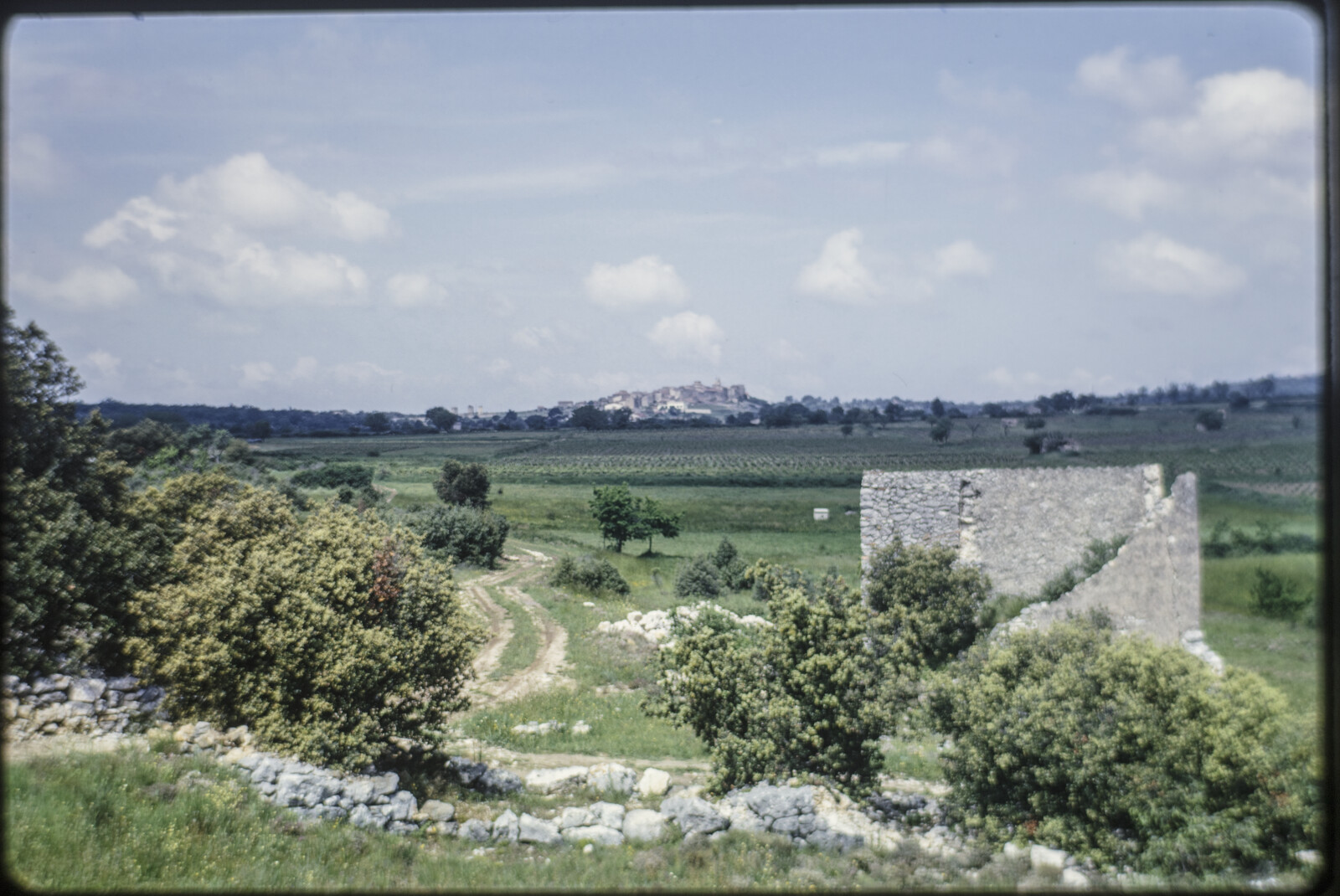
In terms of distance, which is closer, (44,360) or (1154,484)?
(44,360)

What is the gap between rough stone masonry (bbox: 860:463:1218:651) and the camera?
1212 cm

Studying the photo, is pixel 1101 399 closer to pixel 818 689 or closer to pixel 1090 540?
pixel 1090 540

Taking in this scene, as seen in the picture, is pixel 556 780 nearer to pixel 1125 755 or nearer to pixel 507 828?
pixel 507 828

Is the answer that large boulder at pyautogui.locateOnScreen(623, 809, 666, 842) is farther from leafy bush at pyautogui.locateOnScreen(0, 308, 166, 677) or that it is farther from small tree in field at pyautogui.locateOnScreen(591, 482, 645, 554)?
small tree in field at pyautogui.locateOnScreen(591, 482, 645, 554)

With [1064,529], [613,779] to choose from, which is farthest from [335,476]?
[1064,529]

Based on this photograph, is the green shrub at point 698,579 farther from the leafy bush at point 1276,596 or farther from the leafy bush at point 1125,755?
the leafy bush at point 1276,596

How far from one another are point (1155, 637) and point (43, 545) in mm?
17465

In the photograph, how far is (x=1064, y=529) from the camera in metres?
13.3

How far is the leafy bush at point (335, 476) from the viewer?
26.9 metres

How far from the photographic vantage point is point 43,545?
11.0 metres

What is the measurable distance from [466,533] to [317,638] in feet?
47.6

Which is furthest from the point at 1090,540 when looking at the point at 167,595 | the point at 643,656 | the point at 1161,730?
the point at 167,595

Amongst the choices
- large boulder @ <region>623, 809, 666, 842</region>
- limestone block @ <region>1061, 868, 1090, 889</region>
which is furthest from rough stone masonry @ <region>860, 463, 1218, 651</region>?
large boulder @ <region>623, 809, 666, 842</region>

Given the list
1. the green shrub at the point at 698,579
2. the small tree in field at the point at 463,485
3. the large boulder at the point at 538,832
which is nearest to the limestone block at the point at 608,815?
the large boulder at the point at 538,832
